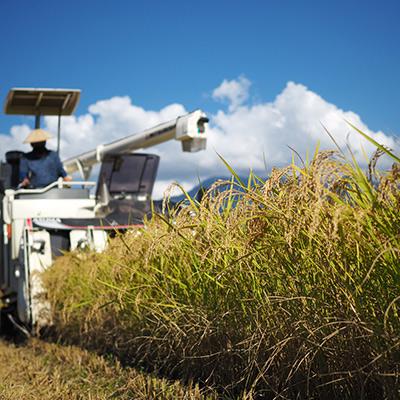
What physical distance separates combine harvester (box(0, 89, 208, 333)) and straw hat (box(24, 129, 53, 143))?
30cm

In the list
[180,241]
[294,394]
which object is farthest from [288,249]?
[180,241]

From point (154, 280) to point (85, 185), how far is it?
4.42 metres

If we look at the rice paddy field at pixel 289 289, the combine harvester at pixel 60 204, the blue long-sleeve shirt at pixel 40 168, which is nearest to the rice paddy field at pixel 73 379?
the rice paddy field at pixel 289 289

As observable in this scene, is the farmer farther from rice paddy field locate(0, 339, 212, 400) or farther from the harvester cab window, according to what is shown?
rice paddy field locate(0, 339, 212, 400)

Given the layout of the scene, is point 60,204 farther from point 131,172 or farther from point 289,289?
point 289,289

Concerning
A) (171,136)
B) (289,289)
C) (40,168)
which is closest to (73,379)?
(289,289)

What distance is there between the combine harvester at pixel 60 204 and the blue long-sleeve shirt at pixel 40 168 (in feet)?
0.35

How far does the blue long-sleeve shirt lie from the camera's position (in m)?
8.20

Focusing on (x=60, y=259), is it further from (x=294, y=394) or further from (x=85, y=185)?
(x=294, y=394)

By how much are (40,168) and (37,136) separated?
1.34ft

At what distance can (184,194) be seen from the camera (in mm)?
3896

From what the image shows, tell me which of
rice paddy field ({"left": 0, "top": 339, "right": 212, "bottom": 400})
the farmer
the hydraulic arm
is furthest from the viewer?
the farmer

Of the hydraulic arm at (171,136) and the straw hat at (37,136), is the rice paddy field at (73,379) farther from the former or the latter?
the straw hat at (37,136)

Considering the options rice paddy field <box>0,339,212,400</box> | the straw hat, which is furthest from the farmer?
rice paddy field <box>0,339,212,400</box>
